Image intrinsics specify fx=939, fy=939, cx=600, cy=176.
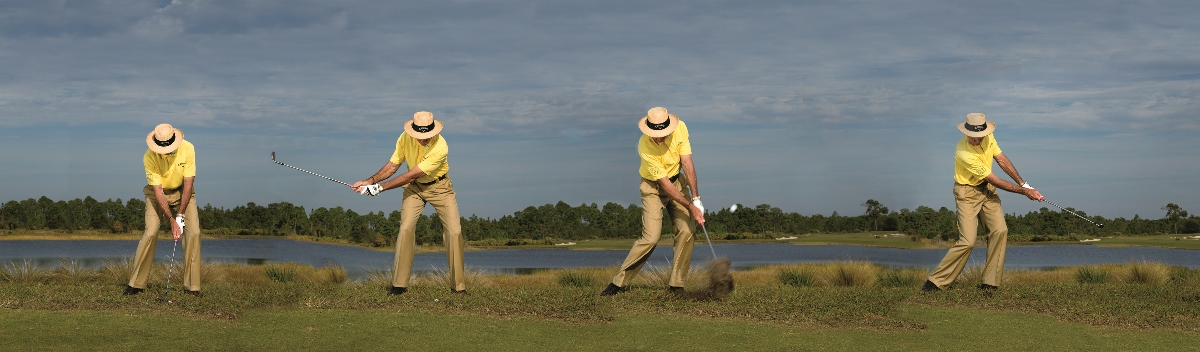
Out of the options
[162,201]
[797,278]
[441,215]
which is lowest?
[797,278]

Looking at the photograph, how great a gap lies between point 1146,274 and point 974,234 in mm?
4625

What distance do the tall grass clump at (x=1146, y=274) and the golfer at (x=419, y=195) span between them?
11613 millimetres

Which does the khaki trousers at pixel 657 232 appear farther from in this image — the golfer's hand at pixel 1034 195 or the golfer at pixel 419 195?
the golfer's hand at pixel 1034 195

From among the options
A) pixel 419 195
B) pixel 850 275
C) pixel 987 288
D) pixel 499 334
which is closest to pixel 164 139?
pixel 419 195

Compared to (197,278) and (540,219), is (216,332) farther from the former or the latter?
(540,219)

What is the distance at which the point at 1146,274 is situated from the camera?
53.1ft

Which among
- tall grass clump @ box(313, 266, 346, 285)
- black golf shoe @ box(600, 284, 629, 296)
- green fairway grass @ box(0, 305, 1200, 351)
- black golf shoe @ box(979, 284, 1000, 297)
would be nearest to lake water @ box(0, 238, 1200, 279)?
tall grass clump @ box(313, 266, 346, 285)

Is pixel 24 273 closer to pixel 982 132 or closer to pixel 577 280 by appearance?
pixel 577 280

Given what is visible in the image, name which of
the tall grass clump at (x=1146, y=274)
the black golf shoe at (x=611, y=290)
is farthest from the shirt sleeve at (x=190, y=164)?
the tall grass clump at (x=1146, y=274)

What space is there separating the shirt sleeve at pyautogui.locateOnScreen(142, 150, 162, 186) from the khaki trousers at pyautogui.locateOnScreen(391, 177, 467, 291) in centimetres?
338

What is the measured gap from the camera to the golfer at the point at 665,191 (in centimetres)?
1181

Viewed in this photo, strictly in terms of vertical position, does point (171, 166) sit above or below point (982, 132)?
below

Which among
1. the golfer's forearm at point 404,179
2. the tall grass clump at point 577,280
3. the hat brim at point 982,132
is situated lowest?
the tall grass clump at point 577,280

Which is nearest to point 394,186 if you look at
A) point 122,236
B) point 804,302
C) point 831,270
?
point 804,302
